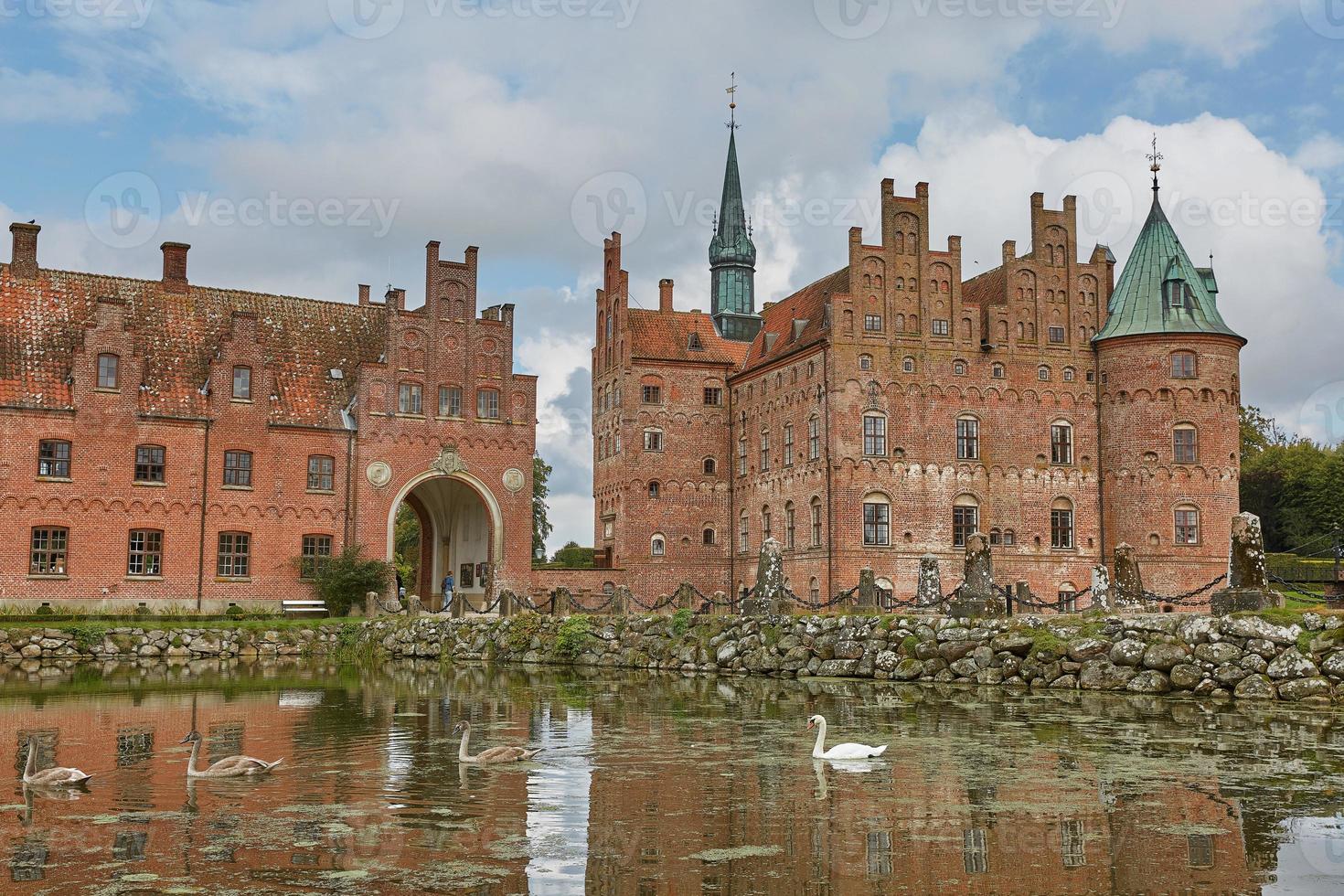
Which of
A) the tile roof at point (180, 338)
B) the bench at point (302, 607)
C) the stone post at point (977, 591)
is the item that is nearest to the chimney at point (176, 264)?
the tile roof at point (180, 338)

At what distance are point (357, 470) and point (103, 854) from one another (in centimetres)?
3887

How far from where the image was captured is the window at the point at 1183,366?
161ft

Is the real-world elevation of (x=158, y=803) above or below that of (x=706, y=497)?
below

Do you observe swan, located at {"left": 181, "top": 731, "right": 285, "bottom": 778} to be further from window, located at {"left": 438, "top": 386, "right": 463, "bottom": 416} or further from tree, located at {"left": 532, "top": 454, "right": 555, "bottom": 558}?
tree, located at {"left": 532, "top": 454, "right": 555, "bottom": 558}

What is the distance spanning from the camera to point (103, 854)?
988 centimetres

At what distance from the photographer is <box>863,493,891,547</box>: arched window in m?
48.4

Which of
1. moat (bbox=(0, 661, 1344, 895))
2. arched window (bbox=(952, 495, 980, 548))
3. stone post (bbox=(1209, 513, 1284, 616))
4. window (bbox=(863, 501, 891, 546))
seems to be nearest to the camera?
moat (bbox=(0, 661, 1344, 895))

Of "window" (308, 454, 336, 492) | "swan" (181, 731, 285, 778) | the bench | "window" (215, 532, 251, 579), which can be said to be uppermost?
"window" (308, 454, 336, 492)

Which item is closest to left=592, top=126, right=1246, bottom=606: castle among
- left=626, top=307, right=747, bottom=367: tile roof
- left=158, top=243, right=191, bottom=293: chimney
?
left=626, top=307, right=747, bottom=367: tile roof

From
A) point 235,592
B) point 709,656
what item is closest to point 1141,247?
point 709,656

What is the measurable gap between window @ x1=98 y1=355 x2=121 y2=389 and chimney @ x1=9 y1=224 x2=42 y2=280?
4555 mm

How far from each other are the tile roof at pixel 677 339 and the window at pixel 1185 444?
17972mm

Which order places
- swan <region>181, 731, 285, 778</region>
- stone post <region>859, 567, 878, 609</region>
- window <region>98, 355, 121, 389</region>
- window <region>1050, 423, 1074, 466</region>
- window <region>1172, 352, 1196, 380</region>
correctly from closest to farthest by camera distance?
1. swan <region>181, 731, 285, 778</region>
2. stone post <region>859, 567, 878, 609</region>
3. window <region>98, 355, 121, 389</region>
4. window <region>1172, 352, 1196, 380</region>
5. window <region>1050, 423, 1074, 466</region>

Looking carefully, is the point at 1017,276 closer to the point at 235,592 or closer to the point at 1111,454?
the point at 1111,454
